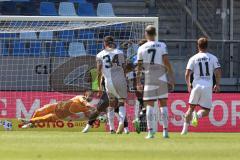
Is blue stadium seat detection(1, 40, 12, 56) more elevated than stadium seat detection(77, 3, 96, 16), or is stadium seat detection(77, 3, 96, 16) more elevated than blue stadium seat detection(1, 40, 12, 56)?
stadium seat detection(77, 3, 96, 16)

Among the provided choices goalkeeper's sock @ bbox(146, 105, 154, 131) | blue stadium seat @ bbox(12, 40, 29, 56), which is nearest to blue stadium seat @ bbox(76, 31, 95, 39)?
blue stadium seat @ bbox(12, 40, 29, 56)

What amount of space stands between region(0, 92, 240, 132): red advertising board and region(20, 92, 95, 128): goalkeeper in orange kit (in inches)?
15.0

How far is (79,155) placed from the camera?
962cm

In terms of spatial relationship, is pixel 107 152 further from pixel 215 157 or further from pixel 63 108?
pixel 63 108

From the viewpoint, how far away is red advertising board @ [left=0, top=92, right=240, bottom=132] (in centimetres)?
1942

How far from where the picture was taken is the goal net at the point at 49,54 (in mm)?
19469

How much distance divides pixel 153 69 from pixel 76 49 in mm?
7208

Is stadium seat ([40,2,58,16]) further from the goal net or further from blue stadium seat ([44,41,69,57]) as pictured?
blue stadium seat ([44,41,69,57])

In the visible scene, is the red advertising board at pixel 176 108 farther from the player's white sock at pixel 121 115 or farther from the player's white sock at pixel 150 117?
the player's white sock at pixel 150 117

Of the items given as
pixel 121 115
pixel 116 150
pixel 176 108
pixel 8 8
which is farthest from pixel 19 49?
pixel 116 150

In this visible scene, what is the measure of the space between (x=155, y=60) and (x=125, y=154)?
4.19 m

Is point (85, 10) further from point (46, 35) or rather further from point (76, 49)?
point (76, 49)

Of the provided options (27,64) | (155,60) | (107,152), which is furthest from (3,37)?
(107,152)

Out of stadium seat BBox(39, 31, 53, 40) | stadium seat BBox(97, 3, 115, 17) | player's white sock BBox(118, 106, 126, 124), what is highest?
stadium seat BBox(97, 3, 115, 17)
